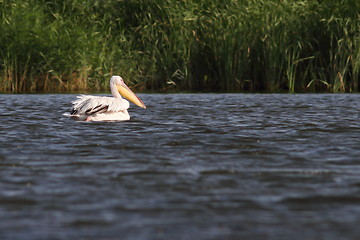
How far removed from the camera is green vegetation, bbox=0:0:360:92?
17.4 m

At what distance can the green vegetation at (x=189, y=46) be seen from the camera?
1736cm

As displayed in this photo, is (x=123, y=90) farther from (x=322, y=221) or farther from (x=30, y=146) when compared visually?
(x=322, y=221)

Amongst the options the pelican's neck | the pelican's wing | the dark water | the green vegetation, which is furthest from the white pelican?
the green vegetation

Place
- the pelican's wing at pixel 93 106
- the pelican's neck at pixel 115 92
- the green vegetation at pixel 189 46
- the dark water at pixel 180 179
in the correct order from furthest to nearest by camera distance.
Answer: the green vegetation at pixel 189 46, the pelican's neck at pixel 115 92, the pelican's wing at pixel 93 106, the dark water at pixel 180 179

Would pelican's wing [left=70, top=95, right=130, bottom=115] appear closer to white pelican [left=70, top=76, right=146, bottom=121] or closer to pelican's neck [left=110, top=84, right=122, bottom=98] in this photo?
white pelican [left=70, top=76, right=146, bottom=121]

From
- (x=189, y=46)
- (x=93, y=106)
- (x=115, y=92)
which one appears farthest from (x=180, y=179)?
(x=189, y=46)

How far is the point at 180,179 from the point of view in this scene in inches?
211

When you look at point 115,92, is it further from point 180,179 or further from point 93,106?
point 180,179

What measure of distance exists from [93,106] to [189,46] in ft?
26.2

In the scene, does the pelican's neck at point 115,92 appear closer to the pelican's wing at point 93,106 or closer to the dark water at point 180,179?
the pelican's wing at point 93,106

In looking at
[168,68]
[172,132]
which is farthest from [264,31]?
[172,132]

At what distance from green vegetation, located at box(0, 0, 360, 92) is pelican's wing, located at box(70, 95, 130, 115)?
6.94 m

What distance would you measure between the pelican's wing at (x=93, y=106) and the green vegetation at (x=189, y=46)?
273 inches

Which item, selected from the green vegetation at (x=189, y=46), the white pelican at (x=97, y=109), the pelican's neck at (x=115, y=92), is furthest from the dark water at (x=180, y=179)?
the green vegetation at (x=189, y=46)
